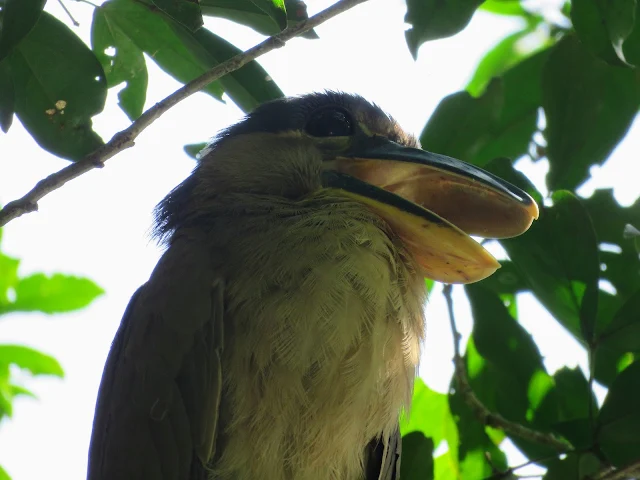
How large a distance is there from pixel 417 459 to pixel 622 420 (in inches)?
27.4

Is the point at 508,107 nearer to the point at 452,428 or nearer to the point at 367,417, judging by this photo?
the point at 452,428

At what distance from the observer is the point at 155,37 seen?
302 cm

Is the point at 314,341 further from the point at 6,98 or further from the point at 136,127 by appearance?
the point at 6,98

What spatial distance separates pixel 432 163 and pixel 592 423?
974mm

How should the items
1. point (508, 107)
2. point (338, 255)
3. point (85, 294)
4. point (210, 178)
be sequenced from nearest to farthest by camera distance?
point (338, 255) < point (210, 178) < point (508, 107) < point (85, 294)

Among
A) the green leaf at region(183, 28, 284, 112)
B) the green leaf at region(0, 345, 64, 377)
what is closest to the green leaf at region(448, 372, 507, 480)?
the green leaf at region(183, 28, 284, 112)

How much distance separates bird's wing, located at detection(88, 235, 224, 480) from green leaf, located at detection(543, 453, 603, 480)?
1137 mm

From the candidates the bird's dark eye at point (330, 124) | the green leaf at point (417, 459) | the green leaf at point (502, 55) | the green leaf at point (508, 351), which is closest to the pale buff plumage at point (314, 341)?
the green leaf at point (417, 459)

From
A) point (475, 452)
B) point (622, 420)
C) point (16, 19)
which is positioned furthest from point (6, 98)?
point (622, 420)

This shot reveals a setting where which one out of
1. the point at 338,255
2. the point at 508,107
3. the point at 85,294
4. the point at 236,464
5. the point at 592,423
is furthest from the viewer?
the point at 85,294

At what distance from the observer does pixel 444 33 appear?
8.53 feet

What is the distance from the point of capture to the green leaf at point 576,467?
8.82ft

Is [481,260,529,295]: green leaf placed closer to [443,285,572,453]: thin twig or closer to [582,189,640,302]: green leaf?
[443,285,572,453]: thin twig

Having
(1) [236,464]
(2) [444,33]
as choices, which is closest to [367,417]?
(1) [236,464]
